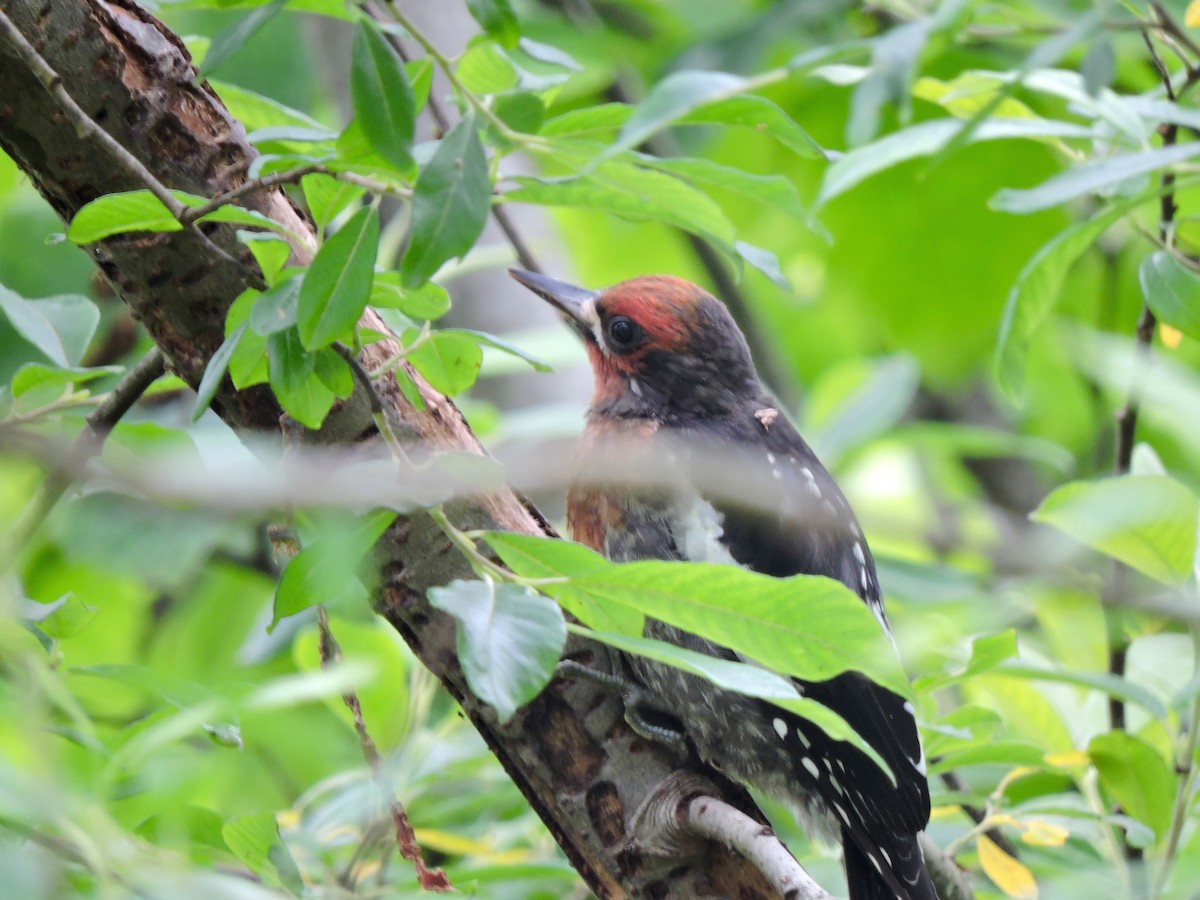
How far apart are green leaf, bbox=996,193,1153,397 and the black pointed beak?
105cm

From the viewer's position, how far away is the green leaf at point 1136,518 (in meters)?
1.42

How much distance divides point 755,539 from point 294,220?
1067 millimetres

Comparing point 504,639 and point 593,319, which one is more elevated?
point 504,639

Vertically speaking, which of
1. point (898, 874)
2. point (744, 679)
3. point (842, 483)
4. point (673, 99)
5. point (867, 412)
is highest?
point (673, 99)

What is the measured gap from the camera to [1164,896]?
1.70m

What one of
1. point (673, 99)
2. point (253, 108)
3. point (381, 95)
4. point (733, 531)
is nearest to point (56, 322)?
point (253, 108)

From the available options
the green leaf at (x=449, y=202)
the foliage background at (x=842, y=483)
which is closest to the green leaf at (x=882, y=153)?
the foliage background at (x=842, y=483)

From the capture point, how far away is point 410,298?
133 centimetres

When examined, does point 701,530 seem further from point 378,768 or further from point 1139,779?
point 378,768

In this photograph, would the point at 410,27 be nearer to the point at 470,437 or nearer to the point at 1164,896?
the point at 470,437

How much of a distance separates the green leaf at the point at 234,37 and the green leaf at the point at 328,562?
407mm

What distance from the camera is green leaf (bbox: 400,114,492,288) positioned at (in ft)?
3.53

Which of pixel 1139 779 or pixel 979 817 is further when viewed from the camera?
pixel 979 817

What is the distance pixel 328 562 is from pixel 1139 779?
1303 mm
